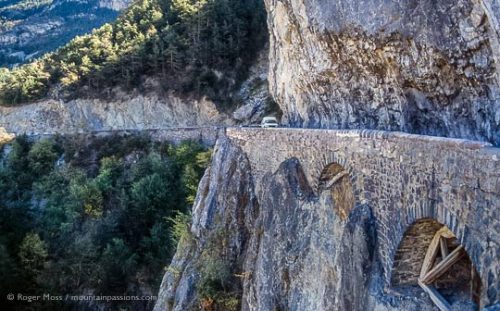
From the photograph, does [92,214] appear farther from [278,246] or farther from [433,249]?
[433,249]

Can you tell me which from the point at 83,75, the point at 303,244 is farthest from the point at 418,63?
the point at 83,75

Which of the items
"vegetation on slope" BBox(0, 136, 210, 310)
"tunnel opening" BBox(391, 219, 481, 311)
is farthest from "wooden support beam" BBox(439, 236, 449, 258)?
"vegetation on slope" BBox(0, 136, 210, 310)

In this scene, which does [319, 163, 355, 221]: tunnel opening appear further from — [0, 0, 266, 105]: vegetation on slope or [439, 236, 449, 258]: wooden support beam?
[0, 0, 266, 105]: vegetation on slope

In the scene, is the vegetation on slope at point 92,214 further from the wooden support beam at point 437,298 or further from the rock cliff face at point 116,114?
the wooden support beam at point 437,298

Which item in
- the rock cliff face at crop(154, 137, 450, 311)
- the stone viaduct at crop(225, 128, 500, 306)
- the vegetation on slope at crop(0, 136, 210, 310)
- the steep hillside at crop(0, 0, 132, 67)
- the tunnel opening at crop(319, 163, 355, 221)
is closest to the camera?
the stone viaduct at crop(225, 128, 500, 306)

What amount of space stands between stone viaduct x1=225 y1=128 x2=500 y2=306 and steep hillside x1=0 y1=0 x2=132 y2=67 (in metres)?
96.0

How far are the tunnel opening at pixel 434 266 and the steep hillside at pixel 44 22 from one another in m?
98.2

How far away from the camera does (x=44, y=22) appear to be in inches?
4365

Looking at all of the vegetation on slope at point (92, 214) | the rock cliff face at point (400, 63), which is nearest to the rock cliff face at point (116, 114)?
the vegetation on slope at point (92, 214)

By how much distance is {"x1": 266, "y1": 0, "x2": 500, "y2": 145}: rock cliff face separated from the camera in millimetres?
10148

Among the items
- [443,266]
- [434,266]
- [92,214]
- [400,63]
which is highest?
[400,63]

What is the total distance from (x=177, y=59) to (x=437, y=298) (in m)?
40.7

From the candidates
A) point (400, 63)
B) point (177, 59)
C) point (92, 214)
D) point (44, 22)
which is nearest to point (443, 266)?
point (400, 63)

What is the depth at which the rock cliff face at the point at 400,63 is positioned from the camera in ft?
33.3
